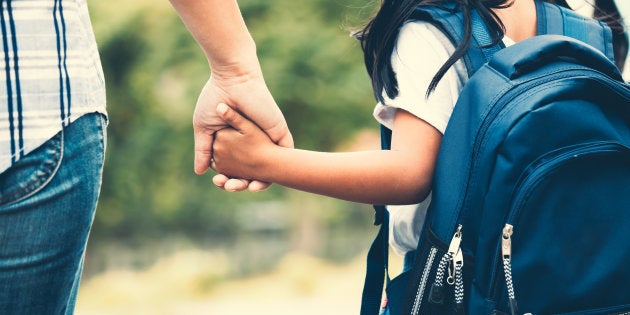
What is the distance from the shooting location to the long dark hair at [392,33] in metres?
1.35

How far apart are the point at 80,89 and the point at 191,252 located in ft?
17.2

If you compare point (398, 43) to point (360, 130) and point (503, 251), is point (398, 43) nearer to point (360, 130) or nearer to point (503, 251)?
point (503, 251)

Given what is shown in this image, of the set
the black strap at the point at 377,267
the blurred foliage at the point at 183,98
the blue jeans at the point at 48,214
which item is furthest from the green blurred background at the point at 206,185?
the blue jeans at the point at 48,214

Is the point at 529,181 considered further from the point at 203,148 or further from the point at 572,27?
the point at 203,148

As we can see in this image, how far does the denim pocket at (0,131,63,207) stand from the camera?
0.97 metres

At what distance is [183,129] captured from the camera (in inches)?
221

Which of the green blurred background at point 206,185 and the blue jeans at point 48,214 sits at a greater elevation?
the blue jeans at point 48,214

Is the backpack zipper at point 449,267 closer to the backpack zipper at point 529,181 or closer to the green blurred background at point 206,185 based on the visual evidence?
the backpack zipper at point 529,181

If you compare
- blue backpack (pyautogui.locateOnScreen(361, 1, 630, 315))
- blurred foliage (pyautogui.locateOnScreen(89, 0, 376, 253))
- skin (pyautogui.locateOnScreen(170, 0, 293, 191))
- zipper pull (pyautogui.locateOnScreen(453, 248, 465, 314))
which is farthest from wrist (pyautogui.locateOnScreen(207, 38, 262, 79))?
blurred foliage (pyautogui.locateOnScreen(89, 0, 376, 253))

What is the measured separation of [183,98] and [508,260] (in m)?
4.64

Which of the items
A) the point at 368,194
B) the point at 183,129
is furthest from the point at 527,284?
the point at 183,129

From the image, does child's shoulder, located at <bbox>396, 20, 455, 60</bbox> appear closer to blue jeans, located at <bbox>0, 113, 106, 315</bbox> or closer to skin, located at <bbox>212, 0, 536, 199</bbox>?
skin, located at <bbox>212, 0, 536, 199</bbox>

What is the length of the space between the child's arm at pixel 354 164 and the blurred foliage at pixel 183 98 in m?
4.13

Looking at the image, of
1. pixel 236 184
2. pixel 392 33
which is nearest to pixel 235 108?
pixel 236 184
